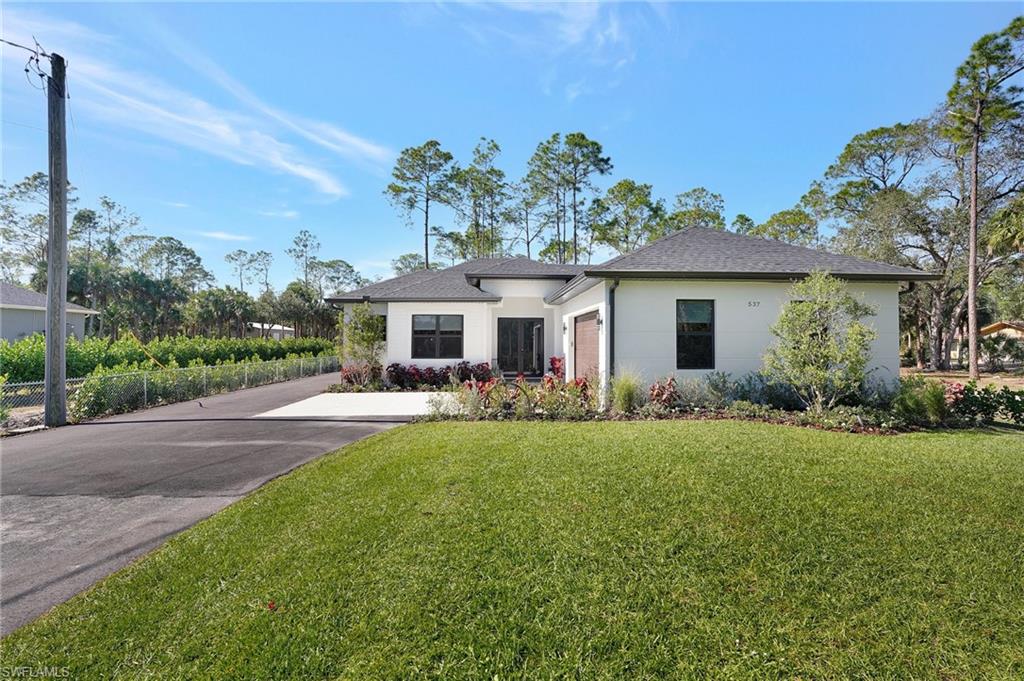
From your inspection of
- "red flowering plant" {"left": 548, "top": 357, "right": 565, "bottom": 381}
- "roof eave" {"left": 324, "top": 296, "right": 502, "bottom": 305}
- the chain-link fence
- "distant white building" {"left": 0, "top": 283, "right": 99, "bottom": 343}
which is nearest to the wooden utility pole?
the chain-link fence

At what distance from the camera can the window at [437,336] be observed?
15.5 m

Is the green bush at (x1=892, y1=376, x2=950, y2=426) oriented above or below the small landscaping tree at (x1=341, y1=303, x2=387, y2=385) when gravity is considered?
below

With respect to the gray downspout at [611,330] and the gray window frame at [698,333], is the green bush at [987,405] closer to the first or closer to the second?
the gray window frame at [698,333]

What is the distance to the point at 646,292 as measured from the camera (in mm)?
9836

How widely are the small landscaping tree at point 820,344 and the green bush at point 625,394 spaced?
2.58 meters

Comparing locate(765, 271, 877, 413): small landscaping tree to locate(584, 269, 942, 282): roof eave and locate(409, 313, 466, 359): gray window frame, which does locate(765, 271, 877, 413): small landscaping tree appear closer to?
locate(584, 269, 942, 282): roof eave

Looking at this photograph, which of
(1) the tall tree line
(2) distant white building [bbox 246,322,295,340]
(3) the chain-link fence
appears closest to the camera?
(3) the chain-link fence

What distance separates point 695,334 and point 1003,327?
4176 cm

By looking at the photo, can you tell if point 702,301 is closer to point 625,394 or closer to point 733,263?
point 733,263

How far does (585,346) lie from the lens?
39.3 feet

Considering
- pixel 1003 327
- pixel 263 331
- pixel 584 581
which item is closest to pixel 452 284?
pixel 584 581

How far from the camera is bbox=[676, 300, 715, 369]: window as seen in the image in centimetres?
989

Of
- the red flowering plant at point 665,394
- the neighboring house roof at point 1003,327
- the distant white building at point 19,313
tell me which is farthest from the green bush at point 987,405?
the distant white building at point 19,313

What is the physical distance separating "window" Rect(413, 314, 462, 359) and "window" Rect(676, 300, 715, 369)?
26.5 ft
